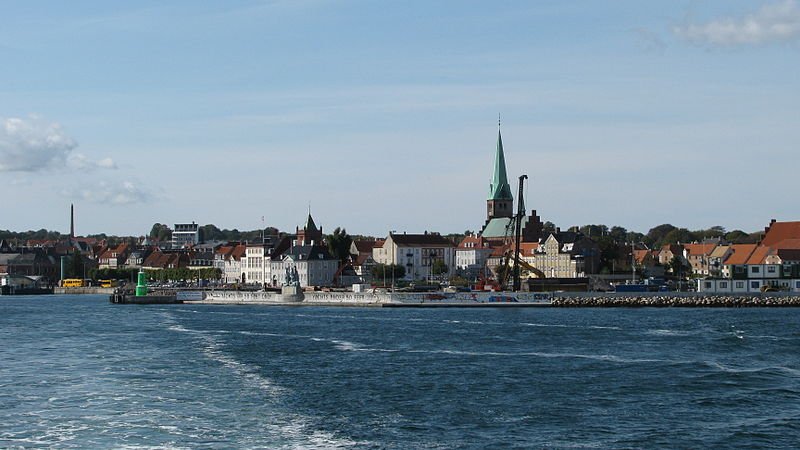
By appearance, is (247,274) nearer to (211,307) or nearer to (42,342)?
(211,307)

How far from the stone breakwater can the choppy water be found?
27.3 m

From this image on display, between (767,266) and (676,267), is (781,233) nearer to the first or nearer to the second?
(767,266)

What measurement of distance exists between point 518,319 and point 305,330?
704 inches

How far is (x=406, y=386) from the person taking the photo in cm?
4062

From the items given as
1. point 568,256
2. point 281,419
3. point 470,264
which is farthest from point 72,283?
Result: point 281,419

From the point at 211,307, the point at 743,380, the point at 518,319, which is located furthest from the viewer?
the point at 211,307

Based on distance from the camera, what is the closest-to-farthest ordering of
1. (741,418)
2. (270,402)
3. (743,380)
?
A: (741,418)
(270,402)
(743,380)

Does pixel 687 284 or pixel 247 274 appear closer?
pixel 687 284

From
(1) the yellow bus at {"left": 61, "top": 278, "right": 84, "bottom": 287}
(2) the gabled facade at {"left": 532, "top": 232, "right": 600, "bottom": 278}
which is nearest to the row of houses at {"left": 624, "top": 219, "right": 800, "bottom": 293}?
(2) the gabled facade at {"left": 532, "top": 232, "right": 600, "bottom": 278}

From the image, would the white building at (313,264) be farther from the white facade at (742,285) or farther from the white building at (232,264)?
the white facade at (742,285)

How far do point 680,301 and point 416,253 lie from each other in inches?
3597

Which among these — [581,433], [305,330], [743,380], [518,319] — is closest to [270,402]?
[581,433]

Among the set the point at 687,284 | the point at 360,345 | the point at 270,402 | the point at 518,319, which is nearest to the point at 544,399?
the point at 270,402

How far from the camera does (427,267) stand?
19050 cm
